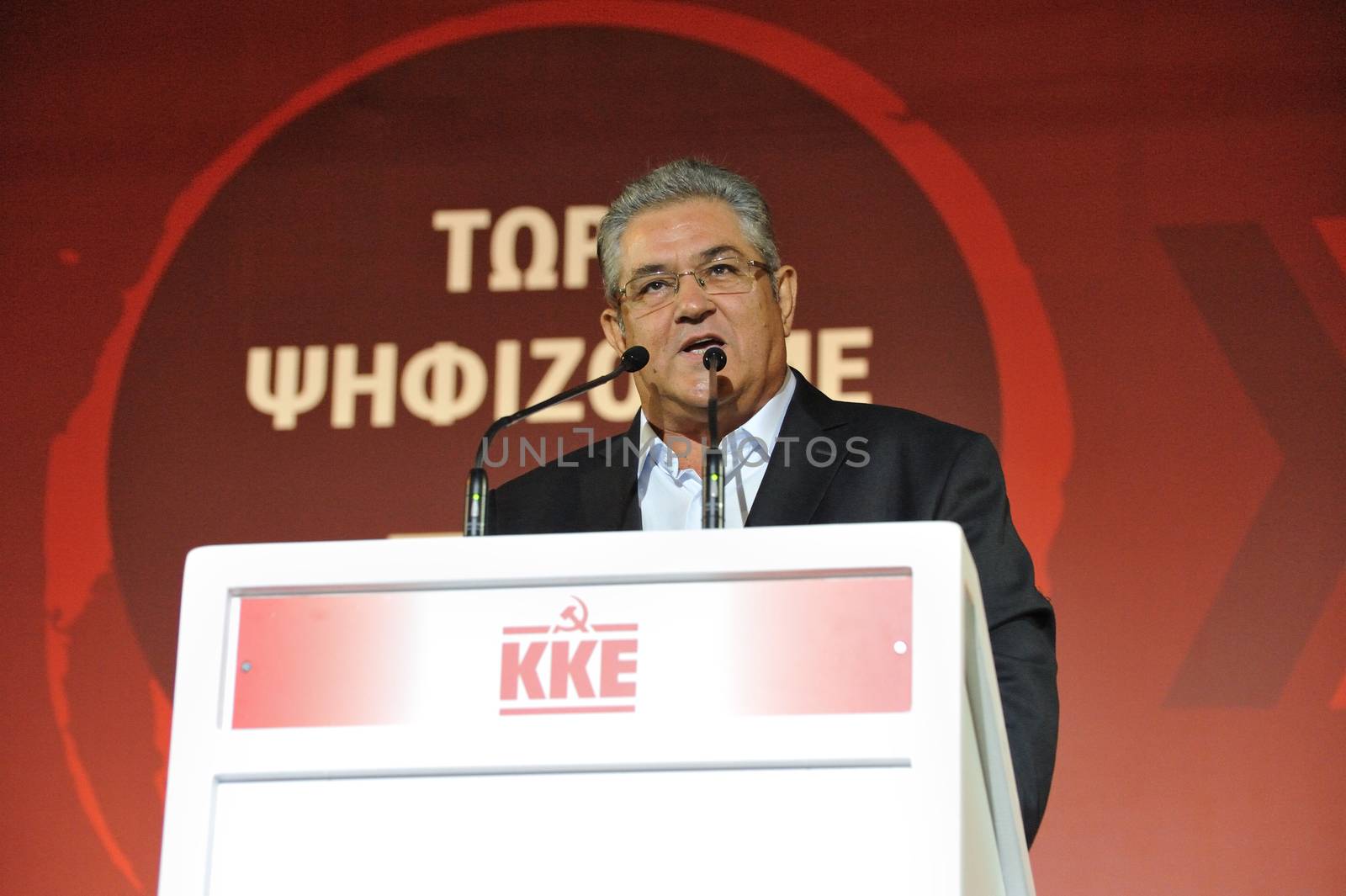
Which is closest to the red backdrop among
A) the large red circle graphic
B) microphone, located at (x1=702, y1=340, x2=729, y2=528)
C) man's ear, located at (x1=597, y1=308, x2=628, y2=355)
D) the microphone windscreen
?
the large red circle graphic

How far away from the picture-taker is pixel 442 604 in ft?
3.97

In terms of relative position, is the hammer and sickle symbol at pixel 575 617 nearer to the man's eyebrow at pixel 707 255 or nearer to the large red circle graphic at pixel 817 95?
the man's eyebrow at pixel 707 255

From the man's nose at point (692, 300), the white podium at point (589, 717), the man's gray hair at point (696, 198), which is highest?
the man's gray hair at point (696, 198)

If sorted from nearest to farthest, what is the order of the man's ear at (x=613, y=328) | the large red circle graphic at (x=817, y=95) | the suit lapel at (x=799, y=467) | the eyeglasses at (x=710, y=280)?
1. the suit lapel at (x=799, y=467)
2. the eyeglasses at (x=710, y=280)
3. the man's ear at (x=613, y=328)
4. the large red circle graphic at (x=817, y=95)

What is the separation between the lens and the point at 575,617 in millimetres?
1189

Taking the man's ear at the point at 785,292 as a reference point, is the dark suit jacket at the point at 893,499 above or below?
below

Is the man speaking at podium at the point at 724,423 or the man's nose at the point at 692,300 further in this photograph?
the man's nose at the point at 692,300

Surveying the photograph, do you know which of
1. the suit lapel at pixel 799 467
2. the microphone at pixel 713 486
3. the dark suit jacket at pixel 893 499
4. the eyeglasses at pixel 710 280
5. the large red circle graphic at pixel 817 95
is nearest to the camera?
the microphone at pixel 713 486

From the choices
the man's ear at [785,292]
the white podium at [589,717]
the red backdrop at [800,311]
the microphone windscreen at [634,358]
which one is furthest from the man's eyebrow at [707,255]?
the white podium at [589,717]

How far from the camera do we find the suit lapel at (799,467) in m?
2.03

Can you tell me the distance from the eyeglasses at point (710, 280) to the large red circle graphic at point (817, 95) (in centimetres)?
74

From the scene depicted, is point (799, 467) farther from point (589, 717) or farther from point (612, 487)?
point (589, 717)

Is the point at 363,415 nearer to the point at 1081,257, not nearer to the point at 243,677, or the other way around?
the point at 1081,257

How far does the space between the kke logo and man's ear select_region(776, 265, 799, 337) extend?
1275 millimetres
